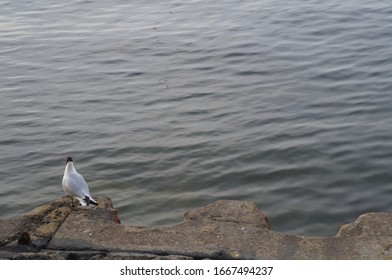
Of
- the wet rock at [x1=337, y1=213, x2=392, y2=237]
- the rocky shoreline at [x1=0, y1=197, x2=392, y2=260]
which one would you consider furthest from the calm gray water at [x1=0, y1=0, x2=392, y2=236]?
the rocky shoreline at [x1=0, y1=197, x2=392, y2=260]

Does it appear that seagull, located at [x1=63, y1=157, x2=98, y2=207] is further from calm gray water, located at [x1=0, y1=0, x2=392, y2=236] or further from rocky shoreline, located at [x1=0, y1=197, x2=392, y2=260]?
calm gray water, located at [x1=0, y1=0, x2=392, y2=236]

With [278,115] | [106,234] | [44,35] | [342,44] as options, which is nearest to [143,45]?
[44,35]

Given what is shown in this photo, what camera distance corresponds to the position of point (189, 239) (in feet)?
15.4

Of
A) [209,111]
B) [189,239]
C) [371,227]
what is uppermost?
[189,239]

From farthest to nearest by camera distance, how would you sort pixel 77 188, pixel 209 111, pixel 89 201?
1. pixel 209 111
2. pixel 77 188
3. pixel 89 201

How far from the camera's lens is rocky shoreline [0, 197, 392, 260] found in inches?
175

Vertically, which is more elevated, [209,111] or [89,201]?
[89,201]

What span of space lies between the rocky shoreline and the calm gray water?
1955mm

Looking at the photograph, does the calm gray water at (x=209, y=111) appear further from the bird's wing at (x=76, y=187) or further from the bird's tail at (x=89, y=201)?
the bird's tail at (x=89, y=201)

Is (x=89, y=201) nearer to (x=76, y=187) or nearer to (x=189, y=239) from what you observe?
(x=76, y=187)

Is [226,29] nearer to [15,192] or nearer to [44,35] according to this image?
[44,35]

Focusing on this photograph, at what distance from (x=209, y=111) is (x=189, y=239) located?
5152mm

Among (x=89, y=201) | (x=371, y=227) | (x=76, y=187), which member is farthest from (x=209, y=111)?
(x=371, y=227)

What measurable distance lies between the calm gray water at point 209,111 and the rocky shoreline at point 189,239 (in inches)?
77.0
